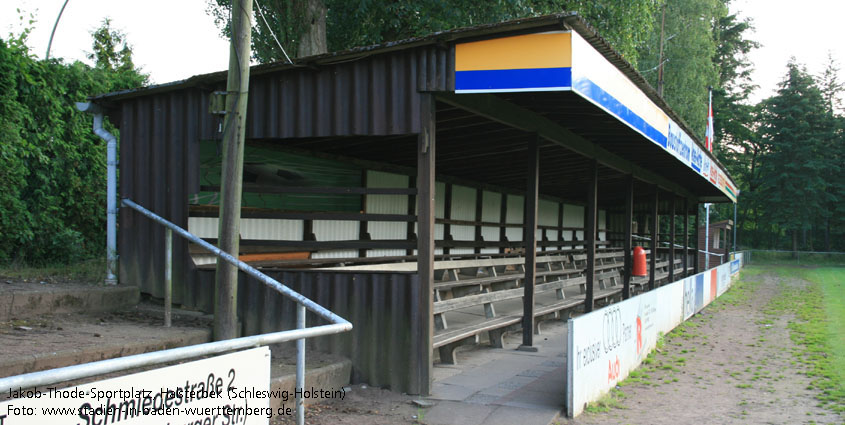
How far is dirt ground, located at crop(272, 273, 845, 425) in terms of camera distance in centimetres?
550

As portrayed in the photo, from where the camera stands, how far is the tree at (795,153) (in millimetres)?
50031

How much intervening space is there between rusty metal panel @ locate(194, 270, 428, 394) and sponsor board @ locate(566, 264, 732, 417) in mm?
1326

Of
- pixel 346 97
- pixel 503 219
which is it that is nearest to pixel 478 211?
pixel 503 219

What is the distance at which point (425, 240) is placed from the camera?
5953mm

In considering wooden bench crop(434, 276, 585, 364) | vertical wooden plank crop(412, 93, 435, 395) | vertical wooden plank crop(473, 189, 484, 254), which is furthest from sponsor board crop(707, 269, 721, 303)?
vertical wooden plank crop(412, 93, 435, 395)

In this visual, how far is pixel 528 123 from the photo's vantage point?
24.8 ft

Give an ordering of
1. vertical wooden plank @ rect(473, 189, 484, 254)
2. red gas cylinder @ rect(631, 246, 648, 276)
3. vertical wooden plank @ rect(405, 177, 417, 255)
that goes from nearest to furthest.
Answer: vertical wooden plank @ rect(405, 177, 417, 255) → red gas cylinder @ rect(631, 246, 648, 276) → vertical wooden plank @ rect(473, 189, 484, 254)

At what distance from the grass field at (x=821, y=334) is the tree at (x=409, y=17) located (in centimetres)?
751

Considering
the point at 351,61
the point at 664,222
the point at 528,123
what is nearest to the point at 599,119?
the point at 528,123

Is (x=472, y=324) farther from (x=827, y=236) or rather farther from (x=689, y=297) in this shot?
(x=827, y=236)

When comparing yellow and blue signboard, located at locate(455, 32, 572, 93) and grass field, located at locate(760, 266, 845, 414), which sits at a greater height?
yellow and blue signboard, located at locate(455, 32, 572, 93)

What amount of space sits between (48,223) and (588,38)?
7143 millimetres

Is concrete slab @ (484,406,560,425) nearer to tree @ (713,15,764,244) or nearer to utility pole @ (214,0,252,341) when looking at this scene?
utility pole @ (214,0,252,341)

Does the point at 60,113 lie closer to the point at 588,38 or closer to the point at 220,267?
the point at 220,267
